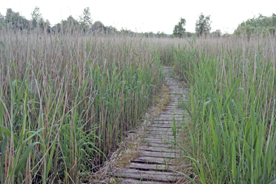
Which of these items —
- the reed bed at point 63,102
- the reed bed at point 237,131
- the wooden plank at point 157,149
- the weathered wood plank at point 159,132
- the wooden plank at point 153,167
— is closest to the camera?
the reed bed at point 237,131

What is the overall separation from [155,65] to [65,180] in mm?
3445

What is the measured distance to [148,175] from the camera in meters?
1.99

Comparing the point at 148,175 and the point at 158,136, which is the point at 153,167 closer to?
the point at 148,175

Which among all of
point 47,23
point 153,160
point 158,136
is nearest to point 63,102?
point 153,160

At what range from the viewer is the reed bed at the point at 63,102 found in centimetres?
137

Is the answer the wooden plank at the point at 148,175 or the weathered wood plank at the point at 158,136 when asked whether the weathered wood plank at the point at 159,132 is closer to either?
the weathered wood plank at the point at 158,136

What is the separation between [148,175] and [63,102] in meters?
1.18

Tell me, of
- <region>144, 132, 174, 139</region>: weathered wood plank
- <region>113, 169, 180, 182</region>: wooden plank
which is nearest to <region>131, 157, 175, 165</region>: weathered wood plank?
<region>113, 169, 180, 182</region>: wooden plank

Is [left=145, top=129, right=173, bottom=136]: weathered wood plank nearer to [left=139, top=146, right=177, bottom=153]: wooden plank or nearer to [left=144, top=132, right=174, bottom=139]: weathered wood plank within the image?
[left=144, top=132, right=174, bottom=139]: weathered wood plank

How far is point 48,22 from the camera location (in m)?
3.32

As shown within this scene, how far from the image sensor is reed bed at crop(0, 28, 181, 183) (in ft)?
4.50

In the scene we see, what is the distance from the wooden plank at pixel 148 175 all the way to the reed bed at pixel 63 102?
266mm

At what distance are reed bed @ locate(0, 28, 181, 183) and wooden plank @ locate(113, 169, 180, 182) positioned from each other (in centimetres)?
27

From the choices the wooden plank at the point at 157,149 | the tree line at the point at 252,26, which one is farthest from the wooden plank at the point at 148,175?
the tree line at the point at 252,26
